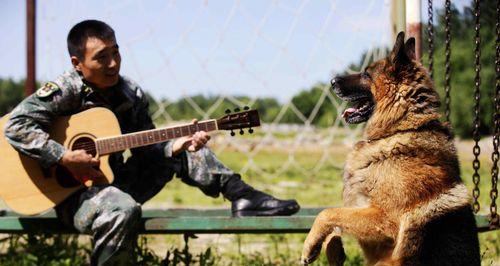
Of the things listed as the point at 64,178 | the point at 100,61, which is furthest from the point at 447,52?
the point at 64,178

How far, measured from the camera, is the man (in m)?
4.12

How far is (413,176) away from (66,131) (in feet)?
7.40

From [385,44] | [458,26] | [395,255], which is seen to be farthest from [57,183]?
[458,26]

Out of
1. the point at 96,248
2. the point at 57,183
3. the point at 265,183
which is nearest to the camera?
the point at 96,248

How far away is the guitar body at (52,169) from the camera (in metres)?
4.38

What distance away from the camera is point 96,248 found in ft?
13.4

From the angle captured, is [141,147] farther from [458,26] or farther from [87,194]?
[458,26]

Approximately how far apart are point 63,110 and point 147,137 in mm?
577

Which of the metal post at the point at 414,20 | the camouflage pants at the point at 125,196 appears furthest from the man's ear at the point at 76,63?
the metal post at the point at 414,20

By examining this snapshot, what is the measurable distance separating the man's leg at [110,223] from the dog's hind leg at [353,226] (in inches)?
46.1

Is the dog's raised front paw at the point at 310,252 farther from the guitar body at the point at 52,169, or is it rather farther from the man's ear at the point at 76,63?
the man's ear at the point at 76,63

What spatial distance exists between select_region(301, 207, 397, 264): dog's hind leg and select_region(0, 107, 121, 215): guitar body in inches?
60.6

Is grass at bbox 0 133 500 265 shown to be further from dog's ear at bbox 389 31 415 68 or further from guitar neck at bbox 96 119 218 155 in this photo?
dog's ear at bbox 389 31 415 68

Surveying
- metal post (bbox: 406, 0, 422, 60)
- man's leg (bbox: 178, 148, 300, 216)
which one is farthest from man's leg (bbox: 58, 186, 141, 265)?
metal post (bbox: 406, 0, 422, 60)
